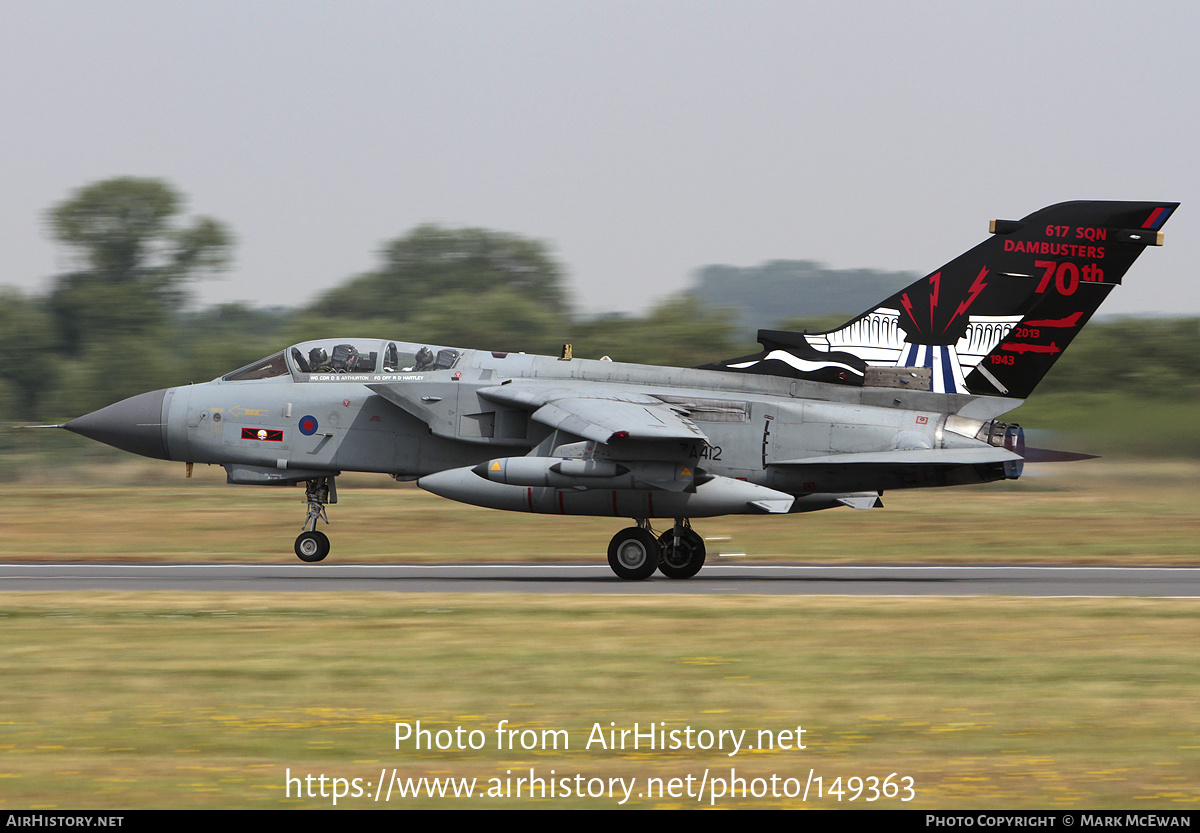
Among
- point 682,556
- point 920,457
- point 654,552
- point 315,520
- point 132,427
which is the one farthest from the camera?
point 315,520

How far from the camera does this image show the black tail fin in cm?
1728

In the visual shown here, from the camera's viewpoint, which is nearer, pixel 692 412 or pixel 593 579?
pixel 593 579

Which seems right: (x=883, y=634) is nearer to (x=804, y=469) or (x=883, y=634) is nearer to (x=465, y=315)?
(x=804, y=469)

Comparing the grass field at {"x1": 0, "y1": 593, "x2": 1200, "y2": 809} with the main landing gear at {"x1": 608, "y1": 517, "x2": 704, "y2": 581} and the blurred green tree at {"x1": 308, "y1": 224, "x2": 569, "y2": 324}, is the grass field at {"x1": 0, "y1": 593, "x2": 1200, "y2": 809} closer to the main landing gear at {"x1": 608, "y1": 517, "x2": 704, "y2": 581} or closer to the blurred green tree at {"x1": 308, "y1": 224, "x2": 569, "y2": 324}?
the main landing gear at {"x1": 608, "y1": 517, "x2": 704, "y2": 581}

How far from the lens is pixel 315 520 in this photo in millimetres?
19047

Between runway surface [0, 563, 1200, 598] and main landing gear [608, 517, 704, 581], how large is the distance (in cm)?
20

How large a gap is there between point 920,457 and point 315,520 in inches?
350

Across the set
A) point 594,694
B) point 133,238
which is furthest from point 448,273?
point 594,694

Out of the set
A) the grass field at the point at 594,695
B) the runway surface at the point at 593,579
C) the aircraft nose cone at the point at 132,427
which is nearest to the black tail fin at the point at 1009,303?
the runway surface at the point at 593,579

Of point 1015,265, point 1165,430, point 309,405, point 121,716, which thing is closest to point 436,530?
point 309,405

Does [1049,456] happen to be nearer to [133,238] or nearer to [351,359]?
[351,359]

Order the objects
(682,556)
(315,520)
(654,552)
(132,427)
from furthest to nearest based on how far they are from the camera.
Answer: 1. (315,520)
2. (132,427)
3. (682,556)
4. (654,552)

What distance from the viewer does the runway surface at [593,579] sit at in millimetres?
16016

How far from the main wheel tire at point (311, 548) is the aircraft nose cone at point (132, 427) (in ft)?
7.95
